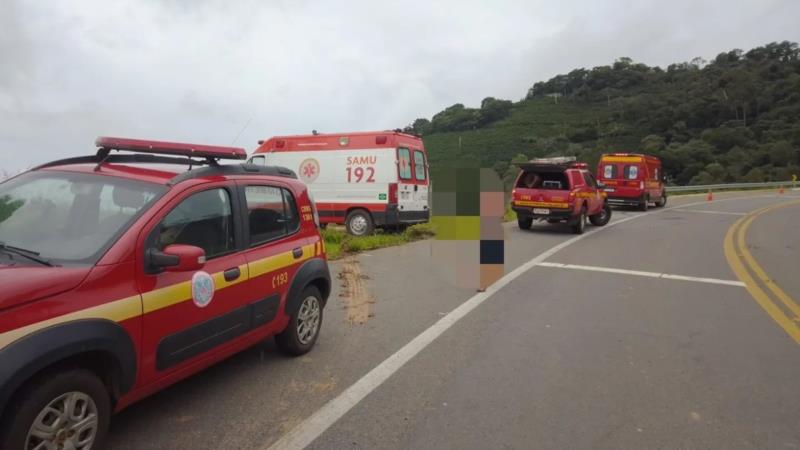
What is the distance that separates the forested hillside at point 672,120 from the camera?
5212cm

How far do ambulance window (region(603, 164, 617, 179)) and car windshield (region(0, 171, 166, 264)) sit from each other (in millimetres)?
22681

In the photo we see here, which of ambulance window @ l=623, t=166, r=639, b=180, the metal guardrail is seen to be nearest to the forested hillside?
the metal guardrail

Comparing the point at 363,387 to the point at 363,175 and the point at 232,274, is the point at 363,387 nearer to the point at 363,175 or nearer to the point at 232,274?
the point at 232,274

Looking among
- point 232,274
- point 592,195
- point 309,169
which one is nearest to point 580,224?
point 592,195

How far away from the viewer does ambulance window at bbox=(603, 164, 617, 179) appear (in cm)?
2352

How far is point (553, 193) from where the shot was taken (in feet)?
47.3

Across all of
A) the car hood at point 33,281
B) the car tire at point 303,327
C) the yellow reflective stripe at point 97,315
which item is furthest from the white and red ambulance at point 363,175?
the car hood at point 33,281

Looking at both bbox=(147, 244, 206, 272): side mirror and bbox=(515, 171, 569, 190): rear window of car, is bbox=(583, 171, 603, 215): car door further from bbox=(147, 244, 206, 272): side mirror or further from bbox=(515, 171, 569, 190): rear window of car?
bbox=(147, 244, 206, 272): side mirror

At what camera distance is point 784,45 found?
80500 millimetres

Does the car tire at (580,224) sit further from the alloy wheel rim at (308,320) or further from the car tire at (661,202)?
the car tire at (661,202)

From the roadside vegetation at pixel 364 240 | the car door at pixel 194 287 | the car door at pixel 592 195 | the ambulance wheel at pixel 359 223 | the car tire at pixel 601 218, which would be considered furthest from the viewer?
the car tire at pixel 601 218

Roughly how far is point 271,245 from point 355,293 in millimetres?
3099

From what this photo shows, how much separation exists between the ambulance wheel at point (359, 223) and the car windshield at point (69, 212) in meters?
10.2

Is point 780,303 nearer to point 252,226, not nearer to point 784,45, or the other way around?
point 252,226
